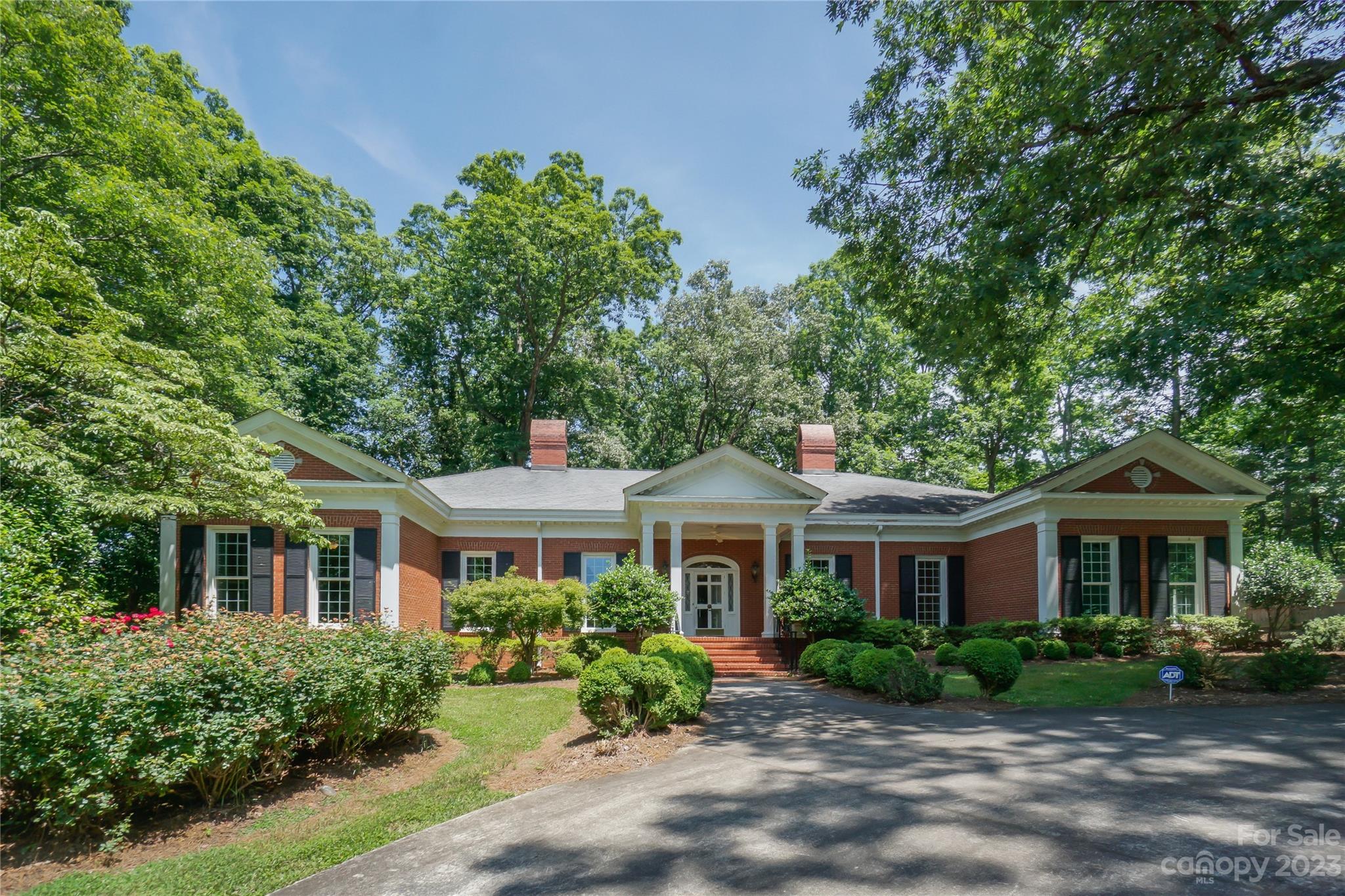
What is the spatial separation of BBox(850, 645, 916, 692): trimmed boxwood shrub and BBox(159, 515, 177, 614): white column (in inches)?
555

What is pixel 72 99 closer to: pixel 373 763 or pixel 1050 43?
pixel 373 763

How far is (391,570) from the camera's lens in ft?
52.0

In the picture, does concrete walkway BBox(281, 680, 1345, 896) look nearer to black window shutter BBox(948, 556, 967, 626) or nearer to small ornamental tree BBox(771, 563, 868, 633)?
small ornamental tree BBox(771, 563, 868, 633)

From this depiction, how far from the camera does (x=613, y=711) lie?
29.5ft

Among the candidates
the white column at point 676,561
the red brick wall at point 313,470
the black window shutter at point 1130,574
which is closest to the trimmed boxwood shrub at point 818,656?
the white column at point 676,561

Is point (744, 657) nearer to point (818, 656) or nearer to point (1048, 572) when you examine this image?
point (818, 656)

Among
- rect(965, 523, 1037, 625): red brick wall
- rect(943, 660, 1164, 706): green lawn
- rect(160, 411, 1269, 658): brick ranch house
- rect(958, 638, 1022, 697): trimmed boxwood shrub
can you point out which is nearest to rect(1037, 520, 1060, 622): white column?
rect(160, 411, 1269, 658): brick ranch house

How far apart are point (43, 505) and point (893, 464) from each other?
29760 millimetres

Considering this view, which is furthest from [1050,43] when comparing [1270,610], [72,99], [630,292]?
[630,292]

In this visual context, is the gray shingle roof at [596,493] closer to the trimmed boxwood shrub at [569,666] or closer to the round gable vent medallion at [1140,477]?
the round gable vent medallion at [1140,477]

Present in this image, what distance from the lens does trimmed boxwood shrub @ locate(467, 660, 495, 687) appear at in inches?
573

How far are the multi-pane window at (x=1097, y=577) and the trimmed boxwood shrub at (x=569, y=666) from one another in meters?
12.1

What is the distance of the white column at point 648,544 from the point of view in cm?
1850

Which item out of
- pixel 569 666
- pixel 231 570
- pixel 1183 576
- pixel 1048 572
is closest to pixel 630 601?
pixel 569 666
